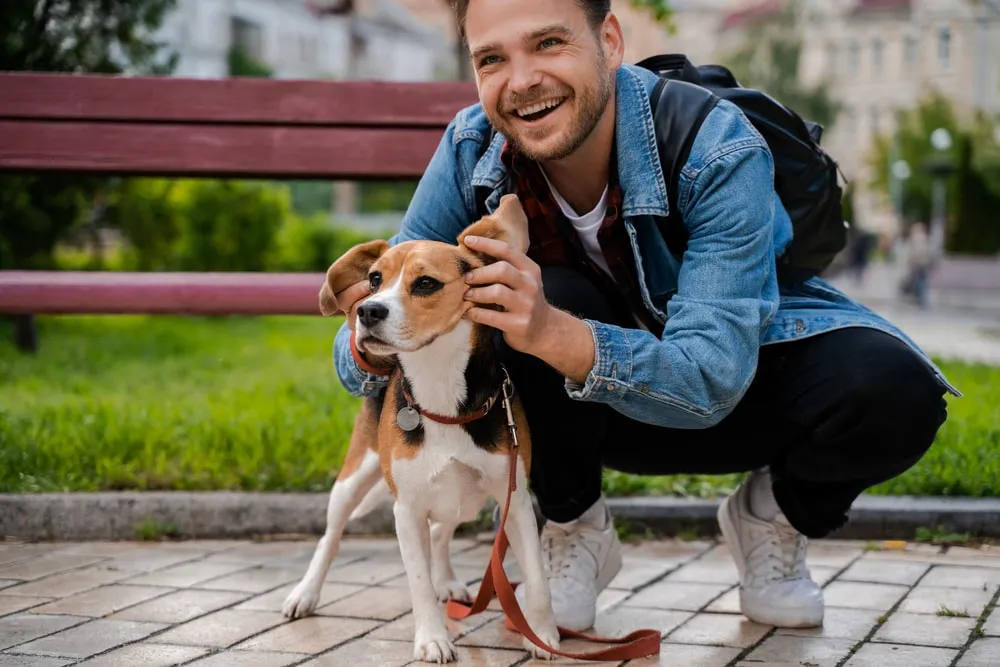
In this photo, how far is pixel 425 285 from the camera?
2.74 metres

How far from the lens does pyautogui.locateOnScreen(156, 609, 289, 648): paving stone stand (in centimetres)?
322

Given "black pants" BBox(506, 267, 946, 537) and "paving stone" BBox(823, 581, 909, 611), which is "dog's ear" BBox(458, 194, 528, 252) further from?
"paving stone" BBox(823, 581, 909, 611)

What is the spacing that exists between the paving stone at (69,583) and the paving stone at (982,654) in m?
2.43

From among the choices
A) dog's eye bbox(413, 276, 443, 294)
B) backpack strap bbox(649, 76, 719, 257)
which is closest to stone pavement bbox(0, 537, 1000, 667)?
dog's eye bbox(413, 276, 443, 294)

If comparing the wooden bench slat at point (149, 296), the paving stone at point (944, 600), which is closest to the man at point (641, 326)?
the paving stone at point (944, 600)

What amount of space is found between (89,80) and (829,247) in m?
3.02

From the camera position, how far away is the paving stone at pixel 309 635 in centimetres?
318

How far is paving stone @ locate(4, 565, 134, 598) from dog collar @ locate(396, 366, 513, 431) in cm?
130

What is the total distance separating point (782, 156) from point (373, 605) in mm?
1677

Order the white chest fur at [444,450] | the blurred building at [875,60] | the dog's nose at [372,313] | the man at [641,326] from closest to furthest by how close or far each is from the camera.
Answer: the dog's nose at [372,313], the man at [641,326], the white chest fur at [444,450], the blurred building at [875,60]

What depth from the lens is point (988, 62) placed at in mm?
58500

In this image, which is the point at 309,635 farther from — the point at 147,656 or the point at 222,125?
the point at 222,125

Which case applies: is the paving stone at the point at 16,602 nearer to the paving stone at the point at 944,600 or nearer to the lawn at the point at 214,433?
the lawn at the point at 214,433

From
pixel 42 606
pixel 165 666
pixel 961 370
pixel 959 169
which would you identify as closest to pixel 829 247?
pixel 165 666
